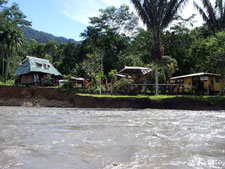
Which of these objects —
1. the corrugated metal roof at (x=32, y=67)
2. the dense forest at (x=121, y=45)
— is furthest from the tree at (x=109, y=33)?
the corrugated metal roof at (x=32, y=67)

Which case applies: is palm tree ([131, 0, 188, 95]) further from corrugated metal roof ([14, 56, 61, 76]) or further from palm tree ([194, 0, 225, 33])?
corrugated metal roof ([14, 56, 61, 76])

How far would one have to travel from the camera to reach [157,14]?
19969 mm

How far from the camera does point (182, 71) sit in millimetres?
32625

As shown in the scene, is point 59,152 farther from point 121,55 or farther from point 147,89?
point 121,55

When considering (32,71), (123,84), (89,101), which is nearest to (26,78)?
(32,71)

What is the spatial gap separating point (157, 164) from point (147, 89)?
63.3 feet

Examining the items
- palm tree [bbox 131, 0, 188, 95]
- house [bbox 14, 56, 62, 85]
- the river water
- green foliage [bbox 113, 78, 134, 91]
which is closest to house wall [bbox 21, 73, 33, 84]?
house [bbox 14, 56, 62, 85]

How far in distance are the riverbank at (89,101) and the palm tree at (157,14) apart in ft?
12.7

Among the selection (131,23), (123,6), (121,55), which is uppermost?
(123,6)

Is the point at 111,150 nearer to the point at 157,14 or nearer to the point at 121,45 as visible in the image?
the point at 157,14

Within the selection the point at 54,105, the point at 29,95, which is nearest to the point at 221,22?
the point at 54,105

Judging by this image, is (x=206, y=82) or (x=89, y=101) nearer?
(x=89, y=101)

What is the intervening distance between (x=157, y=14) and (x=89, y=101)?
9.73 m

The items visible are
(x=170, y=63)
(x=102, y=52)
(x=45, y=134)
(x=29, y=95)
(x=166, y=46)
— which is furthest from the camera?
(x=102, y=52)
